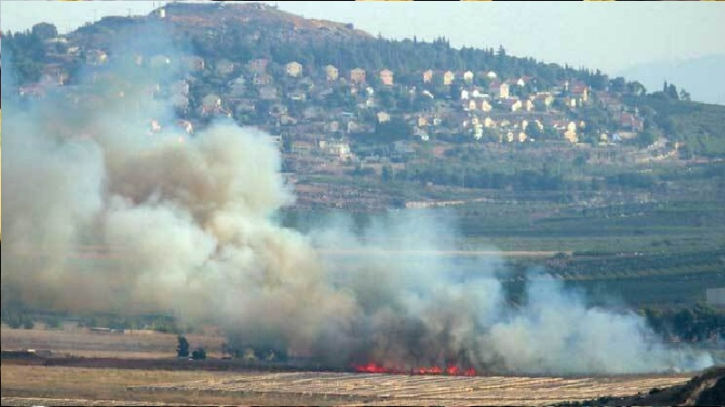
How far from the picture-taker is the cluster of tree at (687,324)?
79.6 metres

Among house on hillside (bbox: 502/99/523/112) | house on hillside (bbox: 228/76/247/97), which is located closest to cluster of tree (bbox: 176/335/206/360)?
house on hillside (bbox: 228/76/247/97)

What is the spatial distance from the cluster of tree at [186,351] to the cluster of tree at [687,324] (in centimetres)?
2024

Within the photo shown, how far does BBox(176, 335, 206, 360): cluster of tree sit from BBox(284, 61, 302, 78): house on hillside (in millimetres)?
99858

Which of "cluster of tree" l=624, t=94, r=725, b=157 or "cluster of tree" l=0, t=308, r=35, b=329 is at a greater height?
"cluster of tree" l=624, t=94, r=725, b=157

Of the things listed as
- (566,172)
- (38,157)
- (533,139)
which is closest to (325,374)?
(38,157)

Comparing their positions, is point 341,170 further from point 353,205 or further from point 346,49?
point 346,49

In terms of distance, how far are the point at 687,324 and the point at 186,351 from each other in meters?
23.0

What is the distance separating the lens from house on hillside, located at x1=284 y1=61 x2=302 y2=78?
164m

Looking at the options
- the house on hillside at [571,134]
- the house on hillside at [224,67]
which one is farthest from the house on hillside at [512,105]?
the house on hillside at [224,67]

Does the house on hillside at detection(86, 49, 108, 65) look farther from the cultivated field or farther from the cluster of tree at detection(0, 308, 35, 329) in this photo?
the cluster of tree at detection(0, 308, 35, 329)

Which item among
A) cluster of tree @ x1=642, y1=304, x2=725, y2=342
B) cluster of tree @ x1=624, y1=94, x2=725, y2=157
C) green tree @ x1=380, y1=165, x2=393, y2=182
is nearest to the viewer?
cluster of tree @ x1=642, y1=304, x2=725, y2=342

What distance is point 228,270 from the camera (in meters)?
68.9

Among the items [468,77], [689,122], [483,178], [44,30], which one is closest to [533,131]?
[689,122]

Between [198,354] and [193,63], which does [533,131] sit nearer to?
[193,63]
